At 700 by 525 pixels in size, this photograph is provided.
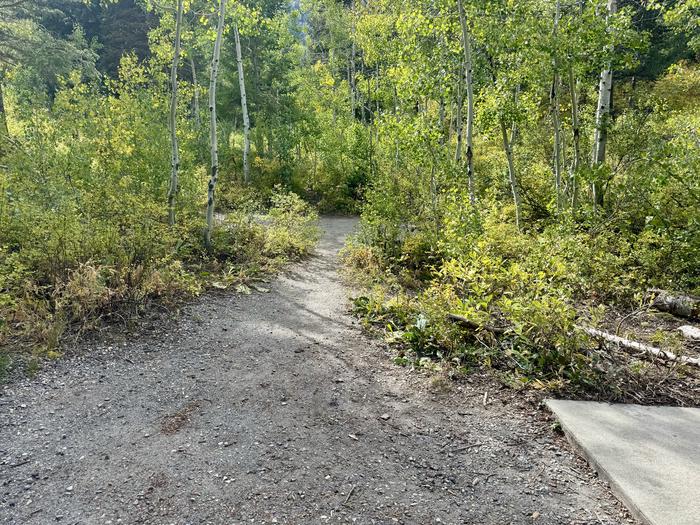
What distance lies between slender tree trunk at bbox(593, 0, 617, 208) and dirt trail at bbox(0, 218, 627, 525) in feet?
17.9

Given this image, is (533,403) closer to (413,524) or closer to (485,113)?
(413,524)

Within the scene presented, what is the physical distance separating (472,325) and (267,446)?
98.8 inches

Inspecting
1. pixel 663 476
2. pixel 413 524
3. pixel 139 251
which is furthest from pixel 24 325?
pixel 663 476

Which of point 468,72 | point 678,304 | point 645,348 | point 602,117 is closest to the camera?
point 645,348

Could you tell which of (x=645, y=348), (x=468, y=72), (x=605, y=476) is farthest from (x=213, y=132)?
(x=605, y=476)

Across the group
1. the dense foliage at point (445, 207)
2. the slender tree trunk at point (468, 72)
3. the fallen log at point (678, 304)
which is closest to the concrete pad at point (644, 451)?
the dense foliage at point (445, 207)

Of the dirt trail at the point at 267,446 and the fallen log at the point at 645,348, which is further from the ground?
the fallen log at the point at 645,348

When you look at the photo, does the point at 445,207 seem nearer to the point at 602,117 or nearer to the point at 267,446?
the point at 602,117

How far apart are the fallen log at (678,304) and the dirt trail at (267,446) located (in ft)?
11.9

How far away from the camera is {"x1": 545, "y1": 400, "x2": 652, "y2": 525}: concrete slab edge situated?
7.71 ft

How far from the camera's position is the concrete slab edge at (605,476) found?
7.71ft

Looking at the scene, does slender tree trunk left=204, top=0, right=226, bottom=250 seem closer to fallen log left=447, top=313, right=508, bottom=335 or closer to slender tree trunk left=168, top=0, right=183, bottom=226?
slender tree trunk left=168, top=0, right=183, bottom=226

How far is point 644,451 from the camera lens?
9.36 ft

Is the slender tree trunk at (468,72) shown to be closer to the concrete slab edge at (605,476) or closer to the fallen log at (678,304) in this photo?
the fallen log at (678,304)
